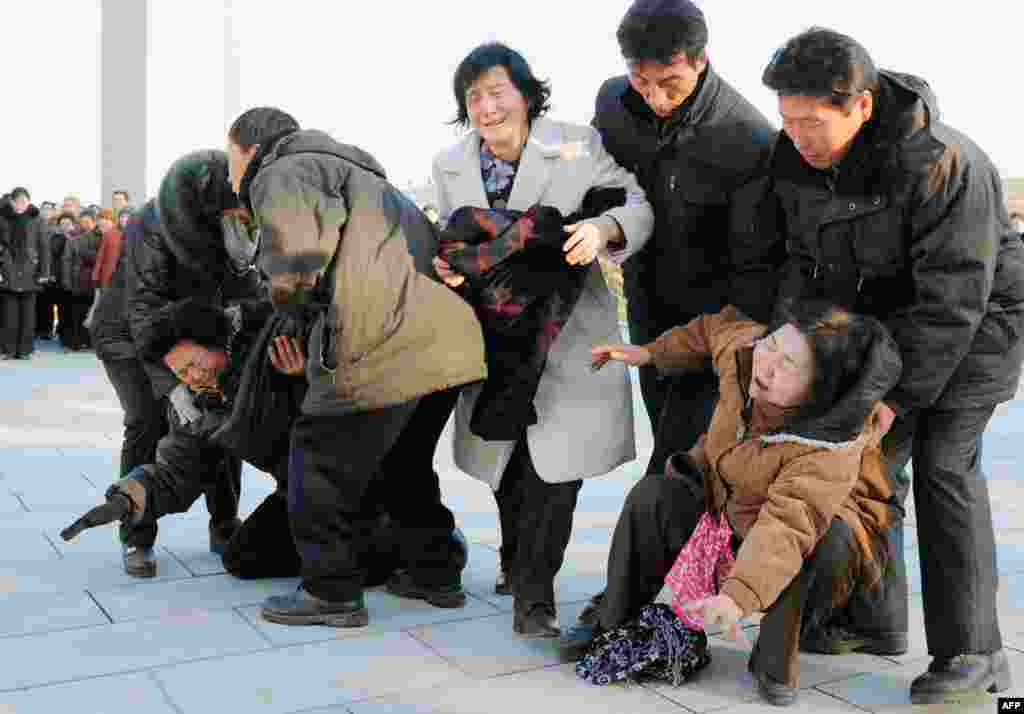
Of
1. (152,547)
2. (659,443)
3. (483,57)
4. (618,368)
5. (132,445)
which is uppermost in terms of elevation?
(483,57)

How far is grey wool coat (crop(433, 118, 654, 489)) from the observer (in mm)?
3672

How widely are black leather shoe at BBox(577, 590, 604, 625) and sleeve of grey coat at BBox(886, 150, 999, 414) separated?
47.9 inches

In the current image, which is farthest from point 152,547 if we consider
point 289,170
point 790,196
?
point 790,196

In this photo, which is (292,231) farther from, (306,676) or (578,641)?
(578,641)

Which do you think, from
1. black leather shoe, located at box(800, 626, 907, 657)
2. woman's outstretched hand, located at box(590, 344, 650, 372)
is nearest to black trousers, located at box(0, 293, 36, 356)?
woman's outstretched hand, located at box(590, 344, 650, 372)

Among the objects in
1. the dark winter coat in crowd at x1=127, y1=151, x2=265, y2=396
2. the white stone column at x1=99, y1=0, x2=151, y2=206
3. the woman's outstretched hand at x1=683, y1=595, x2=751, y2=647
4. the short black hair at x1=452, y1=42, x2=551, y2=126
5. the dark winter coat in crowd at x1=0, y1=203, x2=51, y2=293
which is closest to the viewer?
the woman's outstretched hand at x1=683, y1=595, x2=751, y2=647

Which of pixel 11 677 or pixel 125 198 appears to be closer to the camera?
pixel 11 677

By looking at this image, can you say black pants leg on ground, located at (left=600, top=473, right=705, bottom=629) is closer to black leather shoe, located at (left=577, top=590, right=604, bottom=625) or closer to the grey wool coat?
black leather shoe, located at (left=577, top=590, right=604, bottom=625)

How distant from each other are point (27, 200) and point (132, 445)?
10100 millimetres

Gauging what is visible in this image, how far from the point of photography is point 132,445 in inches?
181

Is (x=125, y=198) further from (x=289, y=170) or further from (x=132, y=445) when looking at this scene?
(x=289, y=170)

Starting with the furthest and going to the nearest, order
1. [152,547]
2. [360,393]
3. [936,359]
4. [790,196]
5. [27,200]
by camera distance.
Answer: [27,200], [152,547], [360,393], [790,196], [936,359]

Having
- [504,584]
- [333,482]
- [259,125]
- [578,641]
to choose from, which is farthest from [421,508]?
[259,125]

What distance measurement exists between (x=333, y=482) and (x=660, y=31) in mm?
1635
